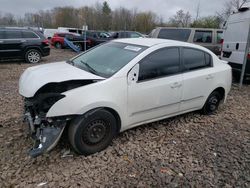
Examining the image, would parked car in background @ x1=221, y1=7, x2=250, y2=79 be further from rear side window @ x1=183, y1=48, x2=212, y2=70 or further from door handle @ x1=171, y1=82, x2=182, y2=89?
door handle @ x1=171, y1=82, x2=182, y2=89

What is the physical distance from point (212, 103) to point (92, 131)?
9.26 ft

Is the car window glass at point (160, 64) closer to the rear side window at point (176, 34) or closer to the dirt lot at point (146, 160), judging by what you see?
the dirt lot at point (146, 160)

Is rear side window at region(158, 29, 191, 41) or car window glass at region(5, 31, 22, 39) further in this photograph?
car window glass at region(5, 31, 22, 39)

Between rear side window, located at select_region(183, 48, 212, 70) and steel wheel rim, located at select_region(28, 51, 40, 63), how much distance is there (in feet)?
28.6

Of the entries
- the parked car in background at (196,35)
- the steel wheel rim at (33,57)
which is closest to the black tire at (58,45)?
the steel wheel rim at (33,57)

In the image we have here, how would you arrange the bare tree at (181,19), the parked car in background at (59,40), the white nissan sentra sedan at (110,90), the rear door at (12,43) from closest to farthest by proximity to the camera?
the white nissan sentra sedan at (110,90)
the rear door at (12,43)
the parked car in background at (59,40)
the bare tree at (181,19)

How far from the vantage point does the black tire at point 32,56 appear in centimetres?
1059

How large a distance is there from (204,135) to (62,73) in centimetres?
259

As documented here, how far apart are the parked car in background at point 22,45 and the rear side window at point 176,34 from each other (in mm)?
5703

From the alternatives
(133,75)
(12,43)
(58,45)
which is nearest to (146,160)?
(133,75)

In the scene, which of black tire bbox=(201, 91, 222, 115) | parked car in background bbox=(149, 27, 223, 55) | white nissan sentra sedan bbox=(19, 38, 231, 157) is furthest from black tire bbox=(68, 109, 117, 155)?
parked car in background bbox=(149, 27, 223, 55)

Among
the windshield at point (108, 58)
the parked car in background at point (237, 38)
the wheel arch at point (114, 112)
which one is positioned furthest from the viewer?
the parked car in background at point (237, 38)

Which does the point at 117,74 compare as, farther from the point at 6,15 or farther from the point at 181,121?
the point at 6,15

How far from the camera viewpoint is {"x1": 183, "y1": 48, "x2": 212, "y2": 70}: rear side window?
4.03 m
